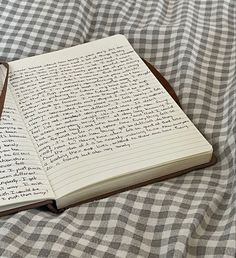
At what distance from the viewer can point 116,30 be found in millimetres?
907

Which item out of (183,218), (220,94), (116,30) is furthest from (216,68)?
(183,218)

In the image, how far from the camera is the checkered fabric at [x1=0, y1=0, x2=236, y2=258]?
593 millimetres

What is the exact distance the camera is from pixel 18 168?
2.16 ft

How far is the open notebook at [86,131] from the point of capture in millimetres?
652

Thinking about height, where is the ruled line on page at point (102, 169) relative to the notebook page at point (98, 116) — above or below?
below

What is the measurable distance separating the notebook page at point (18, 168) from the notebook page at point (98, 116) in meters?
0.01

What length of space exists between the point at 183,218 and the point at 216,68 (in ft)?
0.92

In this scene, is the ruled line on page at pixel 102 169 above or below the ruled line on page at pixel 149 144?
below

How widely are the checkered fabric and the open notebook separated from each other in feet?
0.07

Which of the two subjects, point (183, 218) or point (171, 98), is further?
point (171, 98)

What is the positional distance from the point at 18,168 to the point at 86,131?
96 mm

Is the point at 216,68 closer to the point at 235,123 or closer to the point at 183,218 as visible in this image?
the point at 235,123

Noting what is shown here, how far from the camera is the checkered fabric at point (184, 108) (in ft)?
1.95

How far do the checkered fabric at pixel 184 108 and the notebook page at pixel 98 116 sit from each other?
28mm
